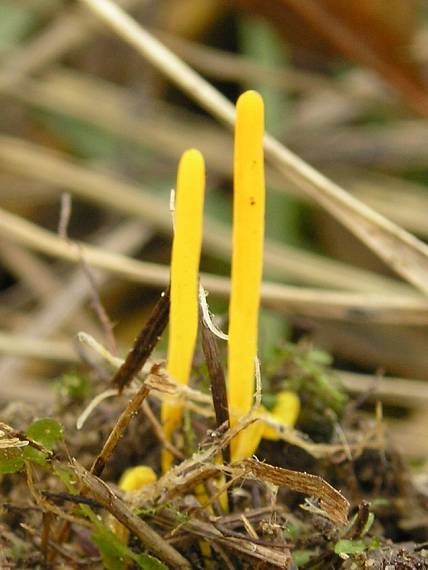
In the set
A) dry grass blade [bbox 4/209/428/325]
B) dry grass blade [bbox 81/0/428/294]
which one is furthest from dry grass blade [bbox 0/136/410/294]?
dry grass blade [bbox 81/0/428/294]

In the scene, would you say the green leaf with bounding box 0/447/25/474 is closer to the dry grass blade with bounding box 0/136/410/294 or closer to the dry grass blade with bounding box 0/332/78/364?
the dry grass blade with bounding box 0/332/78/364

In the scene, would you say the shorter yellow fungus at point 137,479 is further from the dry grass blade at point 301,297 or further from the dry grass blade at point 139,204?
the dry grass blade at point 139,204

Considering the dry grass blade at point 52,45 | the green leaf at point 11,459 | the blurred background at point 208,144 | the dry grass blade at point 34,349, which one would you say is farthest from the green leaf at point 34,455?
the dry grass blade at point 52,45

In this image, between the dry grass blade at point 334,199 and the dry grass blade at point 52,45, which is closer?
the dry grass blade at point 334,199

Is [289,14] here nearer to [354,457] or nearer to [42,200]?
[42,200]

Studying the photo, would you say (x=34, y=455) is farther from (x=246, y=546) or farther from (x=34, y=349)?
(x=34, y=349)

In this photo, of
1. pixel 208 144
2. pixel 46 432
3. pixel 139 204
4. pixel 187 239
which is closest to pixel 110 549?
pixel 46 432
